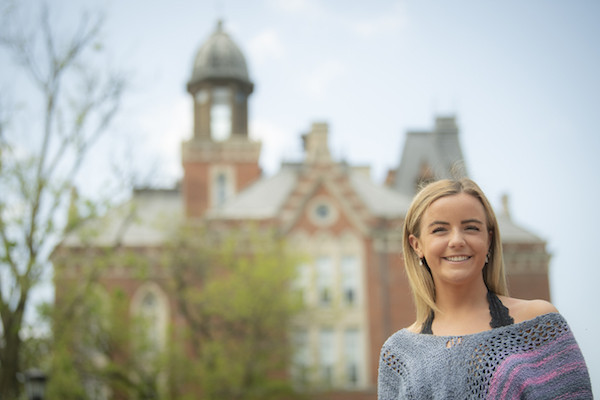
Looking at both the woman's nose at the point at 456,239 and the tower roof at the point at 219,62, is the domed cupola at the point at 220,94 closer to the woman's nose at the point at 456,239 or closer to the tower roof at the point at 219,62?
the tower roof at the point at 219,62

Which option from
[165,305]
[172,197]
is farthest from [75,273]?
[172,197]

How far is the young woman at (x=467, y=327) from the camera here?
2295 mm

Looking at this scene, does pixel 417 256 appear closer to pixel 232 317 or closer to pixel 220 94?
pixel 232 317

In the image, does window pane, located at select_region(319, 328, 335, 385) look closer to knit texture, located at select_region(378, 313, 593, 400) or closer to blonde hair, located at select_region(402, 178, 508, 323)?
blonde hair, located at select_region(402, 178, 508, 323)

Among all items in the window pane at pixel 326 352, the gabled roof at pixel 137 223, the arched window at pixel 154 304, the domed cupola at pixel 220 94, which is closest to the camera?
the gabled roof at pixel 137 223

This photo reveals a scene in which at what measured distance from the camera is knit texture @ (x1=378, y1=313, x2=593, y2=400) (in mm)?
2268

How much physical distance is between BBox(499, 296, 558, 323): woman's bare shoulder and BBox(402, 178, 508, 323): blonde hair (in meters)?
0.14

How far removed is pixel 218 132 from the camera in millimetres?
32156

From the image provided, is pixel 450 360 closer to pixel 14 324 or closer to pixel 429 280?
pixel 429 280

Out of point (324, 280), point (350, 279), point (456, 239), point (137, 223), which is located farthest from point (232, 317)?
point (456, 239)

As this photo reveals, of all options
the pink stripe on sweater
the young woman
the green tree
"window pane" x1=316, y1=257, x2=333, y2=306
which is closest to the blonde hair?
the young woman

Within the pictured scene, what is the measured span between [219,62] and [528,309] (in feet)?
102

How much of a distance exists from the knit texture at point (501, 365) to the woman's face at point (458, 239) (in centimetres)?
21

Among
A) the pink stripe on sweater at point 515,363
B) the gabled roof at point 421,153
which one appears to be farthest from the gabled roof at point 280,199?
the pink stripe on sweater at point 515,363
